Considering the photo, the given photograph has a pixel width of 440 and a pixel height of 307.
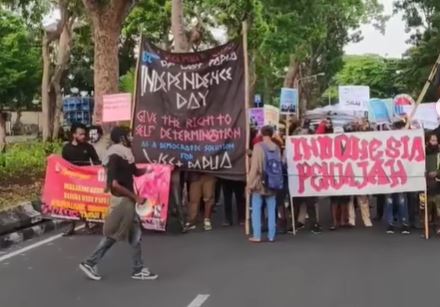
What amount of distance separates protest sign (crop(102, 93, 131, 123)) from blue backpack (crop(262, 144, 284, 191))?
9.00 ft

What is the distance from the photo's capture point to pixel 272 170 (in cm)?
1089

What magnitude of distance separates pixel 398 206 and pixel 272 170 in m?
2.22

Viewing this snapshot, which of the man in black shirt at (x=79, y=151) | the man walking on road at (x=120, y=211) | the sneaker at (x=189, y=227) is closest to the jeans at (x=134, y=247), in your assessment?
the man walking on road at (x=120, y=211)

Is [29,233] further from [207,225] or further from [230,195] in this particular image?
[230,195]

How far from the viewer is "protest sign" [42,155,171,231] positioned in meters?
11.6

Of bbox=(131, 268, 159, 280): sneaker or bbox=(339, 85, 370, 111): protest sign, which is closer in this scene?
bbox=(131, 268, 159, 280): sneaker

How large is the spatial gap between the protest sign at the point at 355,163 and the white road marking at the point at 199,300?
438 cm

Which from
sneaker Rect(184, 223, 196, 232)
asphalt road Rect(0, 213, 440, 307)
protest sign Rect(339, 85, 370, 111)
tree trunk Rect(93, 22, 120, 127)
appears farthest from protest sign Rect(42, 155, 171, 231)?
protest sign Rect(339, 85, 370, 111)

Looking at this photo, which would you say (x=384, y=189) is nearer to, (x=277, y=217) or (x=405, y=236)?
(x=405, y=236)

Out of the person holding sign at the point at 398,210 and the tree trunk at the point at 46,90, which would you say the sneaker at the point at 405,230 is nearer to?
the person holding sign at the point at 398,210

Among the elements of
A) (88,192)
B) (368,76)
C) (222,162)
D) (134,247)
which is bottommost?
(134,247)

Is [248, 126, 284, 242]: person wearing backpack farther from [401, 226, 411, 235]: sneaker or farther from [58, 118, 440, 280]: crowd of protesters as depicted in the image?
[401, 226, 411, 235]: sneaker

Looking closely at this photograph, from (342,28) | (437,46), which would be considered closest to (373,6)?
(342,28)

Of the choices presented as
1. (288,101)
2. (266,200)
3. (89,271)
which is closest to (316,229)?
(266,200)
